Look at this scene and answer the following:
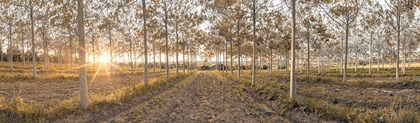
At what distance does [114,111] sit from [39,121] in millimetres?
3465

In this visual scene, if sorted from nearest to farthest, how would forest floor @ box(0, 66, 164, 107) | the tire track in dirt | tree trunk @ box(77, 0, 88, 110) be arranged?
the tire track in dirt < tree trunk @ box(77, 0, 88, 110) < forest floor @ box(0, 66, 164, 107)

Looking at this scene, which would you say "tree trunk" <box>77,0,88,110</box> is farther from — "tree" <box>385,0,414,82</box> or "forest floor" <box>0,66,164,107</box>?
"tree" <box>385,0,414,82</box>

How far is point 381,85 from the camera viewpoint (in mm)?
23266

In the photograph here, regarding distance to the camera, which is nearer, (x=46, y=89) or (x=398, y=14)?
(x=46, y=89)

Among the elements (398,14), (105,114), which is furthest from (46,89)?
(398,14)

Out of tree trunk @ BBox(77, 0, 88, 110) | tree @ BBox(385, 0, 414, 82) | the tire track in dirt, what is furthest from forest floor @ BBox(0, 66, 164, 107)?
tree @ BBox(385, 0, 414, 82)

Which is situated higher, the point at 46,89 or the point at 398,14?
the point at 398,14

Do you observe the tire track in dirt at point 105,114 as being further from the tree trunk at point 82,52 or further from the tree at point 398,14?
the tree at point 398,14

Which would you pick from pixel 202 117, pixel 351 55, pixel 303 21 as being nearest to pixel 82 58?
pixel 202 117

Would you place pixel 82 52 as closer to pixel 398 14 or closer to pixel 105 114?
pixel 105 114

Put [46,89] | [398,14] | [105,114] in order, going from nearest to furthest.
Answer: [105,114], [46,89], [398,14]

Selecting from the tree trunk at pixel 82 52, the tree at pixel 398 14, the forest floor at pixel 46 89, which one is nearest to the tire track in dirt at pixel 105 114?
the tree trunk at pixel 82 52

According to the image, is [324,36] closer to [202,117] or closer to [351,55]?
[202,117]

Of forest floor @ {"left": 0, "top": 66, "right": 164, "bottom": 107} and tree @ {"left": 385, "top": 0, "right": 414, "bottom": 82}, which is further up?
tree @ {"left": 385, "top": 0, "right": 414, "bottom": 82}
